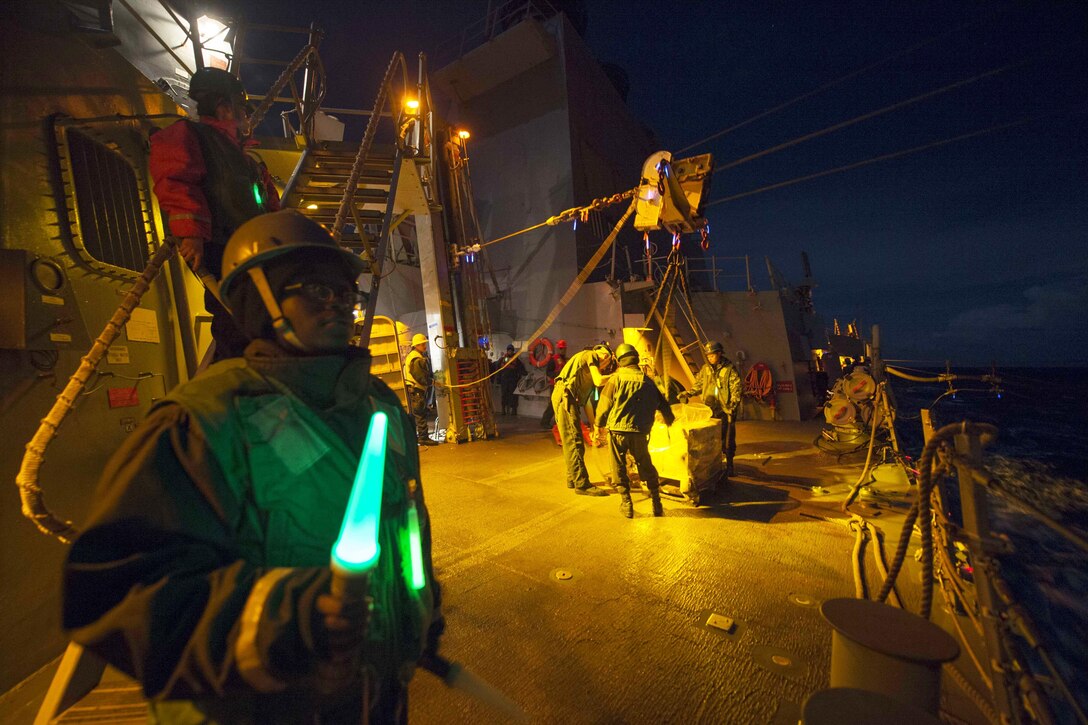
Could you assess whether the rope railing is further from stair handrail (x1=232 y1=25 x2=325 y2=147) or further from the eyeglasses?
stair handrail (x1=232 y1=25 x2=325 y2=147)

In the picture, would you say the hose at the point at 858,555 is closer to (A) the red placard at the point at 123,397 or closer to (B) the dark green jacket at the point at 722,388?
(B) the dark green jacket at the point at 722,388

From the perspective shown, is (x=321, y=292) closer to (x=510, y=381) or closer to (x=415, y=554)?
(x=415, y=554)

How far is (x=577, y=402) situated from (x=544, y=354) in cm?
884

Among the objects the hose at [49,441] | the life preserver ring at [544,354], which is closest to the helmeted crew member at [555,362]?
the life preserver ring at [544,354]

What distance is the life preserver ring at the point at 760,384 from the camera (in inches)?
536

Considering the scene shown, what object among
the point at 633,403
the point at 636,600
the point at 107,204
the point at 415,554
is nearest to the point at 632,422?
the point at 633,403

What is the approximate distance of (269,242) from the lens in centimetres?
149

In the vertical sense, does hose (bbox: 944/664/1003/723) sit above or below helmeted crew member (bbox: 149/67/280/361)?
below

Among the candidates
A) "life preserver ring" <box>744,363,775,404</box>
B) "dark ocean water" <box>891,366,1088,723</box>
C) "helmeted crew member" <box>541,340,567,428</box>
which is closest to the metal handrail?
"dark ocean water" <box>891,366,1088,723</box>

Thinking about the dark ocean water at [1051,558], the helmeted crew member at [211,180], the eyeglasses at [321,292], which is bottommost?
the dark ocean water at [1051,558]

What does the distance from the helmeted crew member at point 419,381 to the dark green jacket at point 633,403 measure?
237 inches

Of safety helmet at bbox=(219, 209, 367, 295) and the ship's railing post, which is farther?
the ship's railing post

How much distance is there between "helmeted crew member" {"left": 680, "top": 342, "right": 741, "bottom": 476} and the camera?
738 cm

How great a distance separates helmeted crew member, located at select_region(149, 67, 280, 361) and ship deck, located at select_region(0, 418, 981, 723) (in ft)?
8.60
